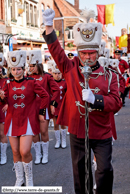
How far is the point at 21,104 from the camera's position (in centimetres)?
507

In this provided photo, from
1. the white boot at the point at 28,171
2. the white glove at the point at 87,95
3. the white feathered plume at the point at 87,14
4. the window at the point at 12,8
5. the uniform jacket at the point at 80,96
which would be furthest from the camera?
the window at the point at 12,8

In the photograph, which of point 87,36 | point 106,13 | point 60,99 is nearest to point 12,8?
point 106,13

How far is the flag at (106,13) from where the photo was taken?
21797 millimetres

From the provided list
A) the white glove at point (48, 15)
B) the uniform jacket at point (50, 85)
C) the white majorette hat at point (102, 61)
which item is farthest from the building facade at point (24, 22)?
the white glove at point (48, 15)

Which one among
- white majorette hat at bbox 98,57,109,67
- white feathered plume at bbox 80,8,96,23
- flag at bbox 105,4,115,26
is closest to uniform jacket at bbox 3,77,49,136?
white feathered plume at bbox 80,8,96,23

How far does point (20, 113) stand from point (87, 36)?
1.92m

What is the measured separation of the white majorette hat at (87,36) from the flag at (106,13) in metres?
18.7

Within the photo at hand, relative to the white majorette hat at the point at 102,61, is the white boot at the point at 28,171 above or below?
below

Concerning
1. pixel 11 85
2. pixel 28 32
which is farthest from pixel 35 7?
pixel 11 85

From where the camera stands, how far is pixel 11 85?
520cm

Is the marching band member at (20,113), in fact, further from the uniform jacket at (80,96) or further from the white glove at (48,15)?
the white glove at (48,15)

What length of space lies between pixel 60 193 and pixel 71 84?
6.86 feet

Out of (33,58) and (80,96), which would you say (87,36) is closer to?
(80,96)

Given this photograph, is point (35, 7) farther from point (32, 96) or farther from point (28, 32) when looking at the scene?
point (32, 96)
